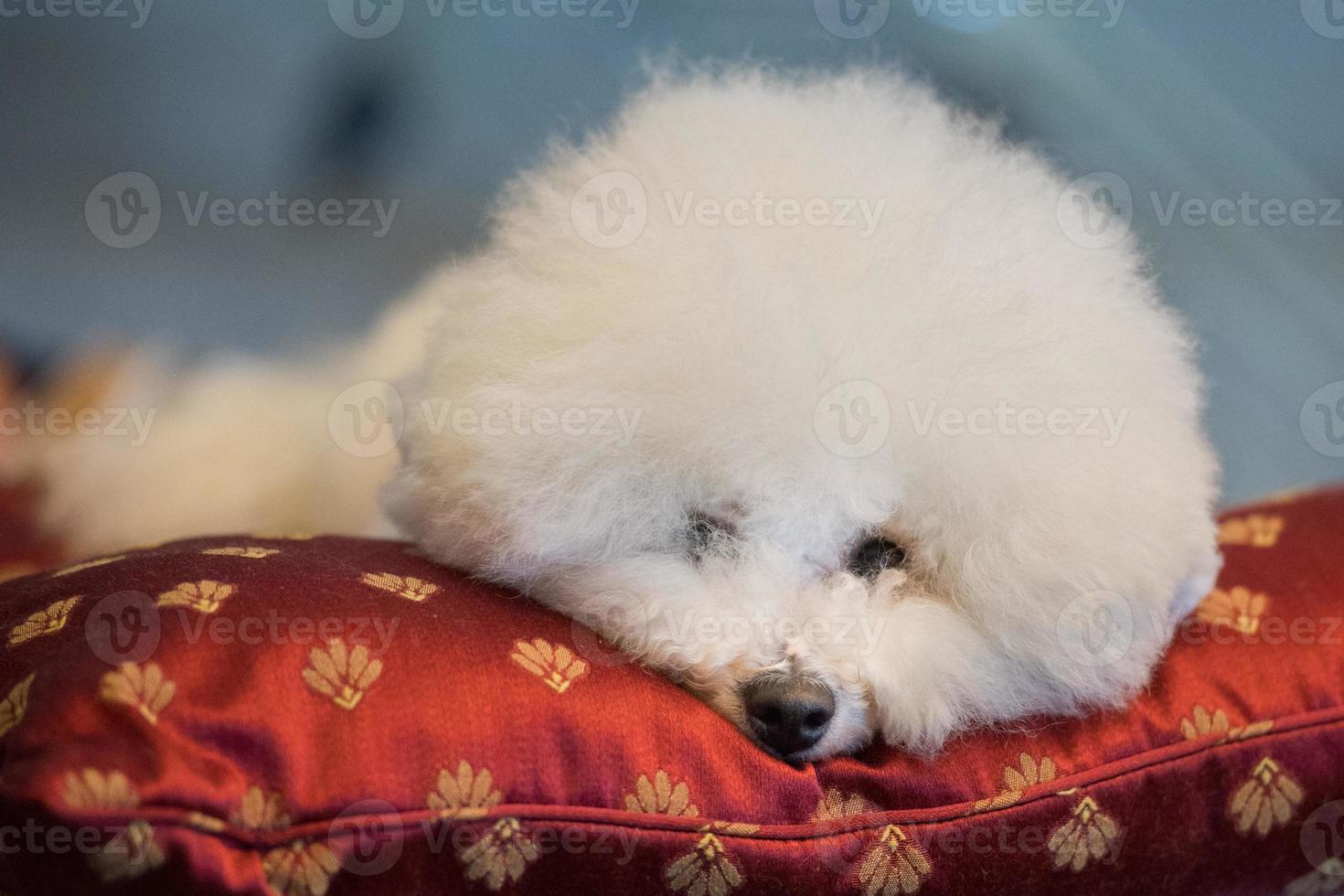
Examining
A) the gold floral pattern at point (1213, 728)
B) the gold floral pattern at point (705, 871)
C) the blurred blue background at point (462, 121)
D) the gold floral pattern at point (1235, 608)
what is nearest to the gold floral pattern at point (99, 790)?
the gold floral pattern at point (705, 871)

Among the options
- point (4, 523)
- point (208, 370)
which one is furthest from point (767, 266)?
point (4, 523)

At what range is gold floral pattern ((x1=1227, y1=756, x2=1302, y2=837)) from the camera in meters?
0.94

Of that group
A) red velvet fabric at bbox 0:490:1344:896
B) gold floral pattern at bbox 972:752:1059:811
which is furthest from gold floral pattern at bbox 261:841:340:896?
gold floral pattern at bbox 972:752:1059:811

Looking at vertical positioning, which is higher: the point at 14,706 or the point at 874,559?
the point at 874,559

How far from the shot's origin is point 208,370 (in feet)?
5.74

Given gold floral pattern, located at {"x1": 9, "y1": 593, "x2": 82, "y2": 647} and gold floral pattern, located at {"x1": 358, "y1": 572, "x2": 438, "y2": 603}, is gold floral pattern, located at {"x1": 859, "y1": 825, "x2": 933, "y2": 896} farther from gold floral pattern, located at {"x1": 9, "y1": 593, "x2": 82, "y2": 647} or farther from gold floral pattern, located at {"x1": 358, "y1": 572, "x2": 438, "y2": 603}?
gold floral pattern, located at {"x1": 9, "y1": 593, "x2": 82, "y2": 647}

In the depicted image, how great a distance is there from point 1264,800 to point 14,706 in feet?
3.47

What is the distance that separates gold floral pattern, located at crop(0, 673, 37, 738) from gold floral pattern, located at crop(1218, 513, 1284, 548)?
1.29 meters

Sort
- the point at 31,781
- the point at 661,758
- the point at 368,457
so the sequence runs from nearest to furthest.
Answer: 1. the point at 31,781
2. the point at 661,758
3. the point at 368,457

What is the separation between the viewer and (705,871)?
78 centimetres

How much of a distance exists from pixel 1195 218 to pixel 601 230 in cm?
158

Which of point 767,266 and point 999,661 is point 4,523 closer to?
point 767,266

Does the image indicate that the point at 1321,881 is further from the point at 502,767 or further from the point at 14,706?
the point at 14,706

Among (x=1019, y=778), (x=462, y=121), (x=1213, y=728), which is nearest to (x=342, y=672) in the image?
(x=1019, y=778)
